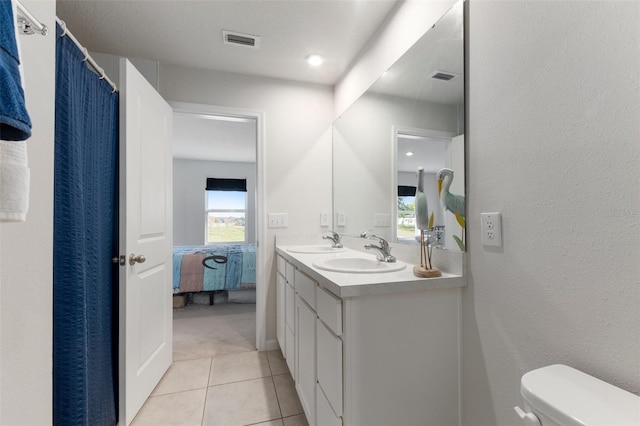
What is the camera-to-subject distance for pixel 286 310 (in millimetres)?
1970

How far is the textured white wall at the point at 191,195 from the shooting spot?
19.4ft

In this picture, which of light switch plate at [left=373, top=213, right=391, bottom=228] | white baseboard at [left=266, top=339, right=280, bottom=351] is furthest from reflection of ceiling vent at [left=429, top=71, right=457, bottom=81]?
white baseboard at [left=266, top=339, right=280, bottom=351]

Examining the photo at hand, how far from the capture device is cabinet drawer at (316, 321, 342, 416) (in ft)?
3.44

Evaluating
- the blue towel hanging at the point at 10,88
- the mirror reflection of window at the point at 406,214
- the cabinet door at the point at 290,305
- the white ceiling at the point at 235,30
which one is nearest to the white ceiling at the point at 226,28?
the white ceiling at the point at 235,30

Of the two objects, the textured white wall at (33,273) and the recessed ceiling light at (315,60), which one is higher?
the recessed ceiling light at (315,60)

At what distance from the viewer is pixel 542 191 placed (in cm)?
87

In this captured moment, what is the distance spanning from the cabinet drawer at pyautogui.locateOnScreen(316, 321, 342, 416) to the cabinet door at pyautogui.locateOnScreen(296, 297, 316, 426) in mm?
82

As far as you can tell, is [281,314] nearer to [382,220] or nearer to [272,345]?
[272,345]

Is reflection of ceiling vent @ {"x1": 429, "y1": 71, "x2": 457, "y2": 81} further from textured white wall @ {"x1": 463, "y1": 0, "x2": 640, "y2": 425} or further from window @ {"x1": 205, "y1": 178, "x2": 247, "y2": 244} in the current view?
window @ {"x1": 205, "y1": 178, "x2": 247, "y2": 244}

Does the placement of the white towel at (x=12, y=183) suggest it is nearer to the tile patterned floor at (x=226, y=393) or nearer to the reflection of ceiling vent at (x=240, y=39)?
the tile patterned floor at (x=226, y=393)

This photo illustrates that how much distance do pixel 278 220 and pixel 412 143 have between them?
1.32 metres

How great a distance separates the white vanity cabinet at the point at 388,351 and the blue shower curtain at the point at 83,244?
998 mm

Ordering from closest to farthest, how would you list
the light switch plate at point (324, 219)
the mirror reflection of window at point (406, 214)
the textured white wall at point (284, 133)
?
1. the mirror reflection of window at point (406, 214)
2. the textured white wall at point (284, 133)
3. the light switch plate at point (324, 219)

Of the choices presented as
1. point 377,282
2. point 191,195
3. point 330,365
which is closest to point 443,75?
point 377,282
